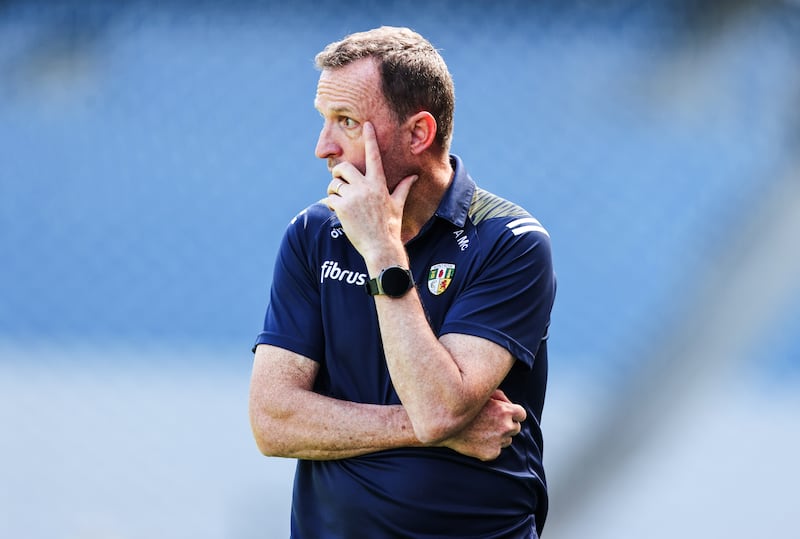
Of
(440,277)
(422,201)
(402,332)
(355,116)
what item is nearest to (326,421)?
(402,332)

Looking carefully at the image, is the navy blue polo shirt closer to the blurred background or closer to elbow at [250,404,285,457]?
elbow at [250,404,285,457]

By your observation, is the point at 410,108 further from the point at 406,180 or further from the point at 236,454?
the point at 236,454

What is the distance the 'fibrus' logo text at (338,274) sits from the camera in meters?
1.99

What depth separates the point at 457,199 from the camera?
6.67ft

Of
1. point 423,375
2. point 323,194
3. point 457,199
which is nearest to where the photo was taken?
point 423,375

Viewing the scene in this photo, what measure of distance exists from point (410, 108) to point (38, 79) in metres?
5.12

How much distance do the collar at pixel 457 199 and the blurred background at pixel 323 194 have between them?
314cm

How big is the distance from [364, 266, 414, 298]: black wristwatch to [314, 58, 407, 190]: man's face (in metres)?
0.24

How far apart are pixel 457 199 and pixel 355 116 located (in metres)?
0.26

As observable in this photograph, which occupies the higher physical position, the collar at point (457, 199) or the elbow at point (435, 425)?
the collar at point (457, 199)

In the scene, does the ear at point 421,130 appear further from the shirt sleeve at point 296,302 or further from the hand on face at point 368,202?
the shirt sleeve at point 296,302

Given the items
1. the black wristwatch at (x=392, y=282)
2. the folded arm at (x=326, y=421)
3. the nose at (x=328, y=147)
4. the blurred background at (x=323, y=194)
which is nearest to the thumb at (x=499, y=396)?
the folded arm at (x=326, y=421)

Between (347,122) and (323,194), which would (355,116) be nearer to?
(347,122)

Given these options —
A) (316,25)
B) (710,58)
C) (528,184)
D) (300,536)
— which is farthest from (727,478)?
→ (300,536)
